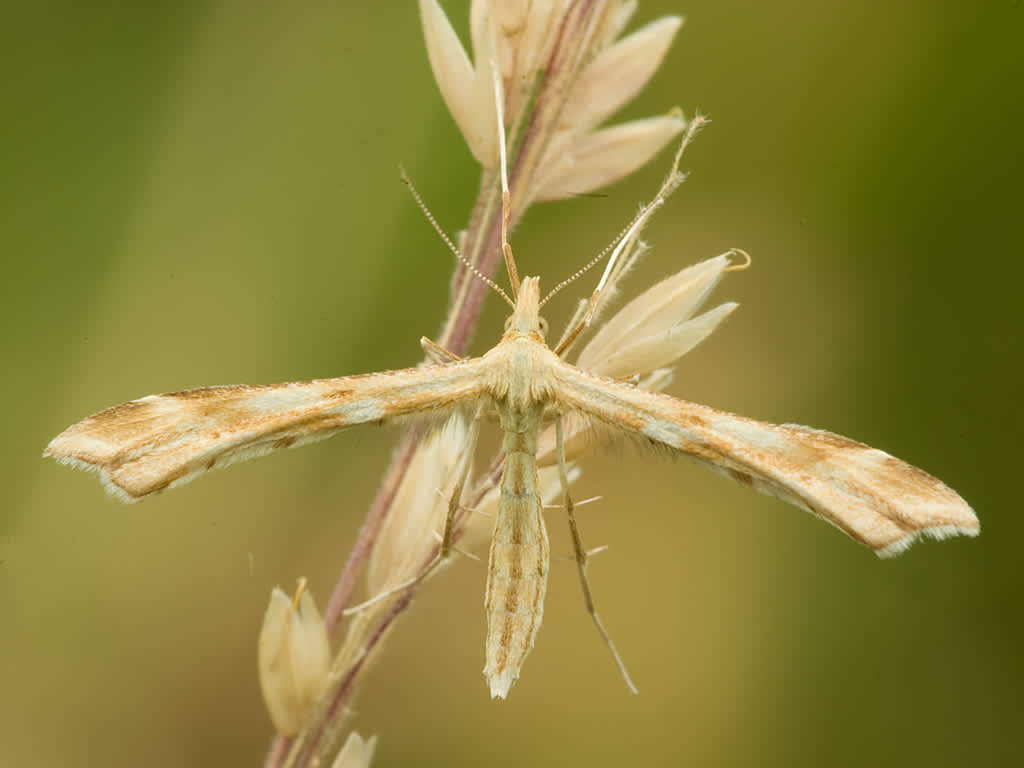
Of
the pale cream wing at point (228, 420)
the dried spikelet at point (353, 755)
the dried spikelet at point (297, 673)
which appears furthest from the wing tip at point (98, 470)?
the dried spikelet at point (353, 755)

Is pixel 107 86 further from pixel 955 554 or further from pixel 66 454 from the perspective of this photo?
pixel 955 554

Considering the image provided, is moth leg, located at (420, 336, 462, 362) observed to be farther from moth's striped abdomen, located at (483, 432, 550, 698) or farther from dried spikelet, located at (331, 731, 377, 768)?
dried spikelet, located at (331, 731, 377, 768)

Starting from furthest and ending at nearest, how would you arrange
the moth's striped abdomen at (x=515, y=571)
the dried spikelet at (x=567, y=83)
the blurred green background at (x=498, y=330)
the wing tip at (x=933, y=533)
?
the blurred green background at (x=498, y=330) → the dried spikelet at (x=567, y=83) → the moth's striped abdomen at (x=515, y=571) → the wing tip at (x=933, y=533)

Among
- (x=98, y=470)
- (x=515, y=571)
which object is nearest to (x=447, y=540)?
(x=515, y=571)

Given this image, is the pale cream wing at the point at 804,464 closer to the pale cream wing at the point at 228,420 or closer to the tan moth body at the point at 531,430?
the tan moth body at the point at 531,430

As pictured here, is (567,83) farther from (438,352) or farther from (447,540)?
(447,540)
